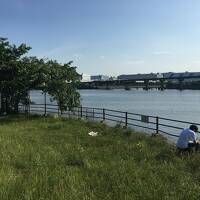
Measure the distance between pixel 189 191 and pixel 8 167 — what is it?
15.2ft

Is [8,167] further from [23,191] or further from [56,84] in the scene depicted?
[56,84]

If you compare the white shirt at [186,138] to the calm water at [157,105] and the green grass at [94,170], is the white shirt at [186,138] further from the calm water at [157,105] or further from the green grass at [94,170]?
the calm water at [157,105]

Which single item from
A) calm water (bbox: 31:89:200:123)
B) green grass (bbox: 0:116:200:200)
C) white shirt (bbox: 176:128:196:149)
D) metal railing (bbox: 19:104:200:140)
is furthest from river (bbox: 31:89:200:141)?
white shirt (bbox: 176:128:196:149)

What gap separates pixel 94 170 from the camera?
1195cm

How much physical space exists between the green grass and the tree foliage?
16.3 m

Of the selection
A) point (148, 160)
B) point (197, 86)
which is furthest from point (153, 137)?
point (197, 86)

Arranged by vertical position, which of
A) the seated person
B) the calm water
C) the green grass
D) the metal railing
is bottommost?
the calm water

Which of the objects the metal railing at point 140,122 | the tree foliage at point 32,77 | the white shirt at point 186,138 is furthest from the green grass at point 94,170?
the tree foliage at point 32,77

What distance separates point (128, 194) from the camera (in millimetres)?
9258

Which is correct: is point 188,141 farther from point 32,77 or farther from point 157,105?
point 157,105

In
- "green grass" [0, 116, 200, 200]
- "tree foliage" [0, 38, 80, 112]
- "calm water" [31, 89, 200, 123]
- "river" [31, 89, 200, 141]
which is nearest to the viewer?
"green grass" [0, 116, 200, 200]

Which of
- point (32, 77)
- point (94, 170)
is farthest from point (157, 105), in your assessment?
point (94, 170)

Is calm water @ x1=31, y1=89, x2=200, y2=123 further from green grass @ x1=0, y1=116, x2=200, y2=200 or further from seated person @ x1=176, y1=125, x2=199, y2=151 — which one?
seated person @ x1=176, y1=125, x2=199, y2=151

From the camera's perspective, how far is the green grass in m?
9.30
